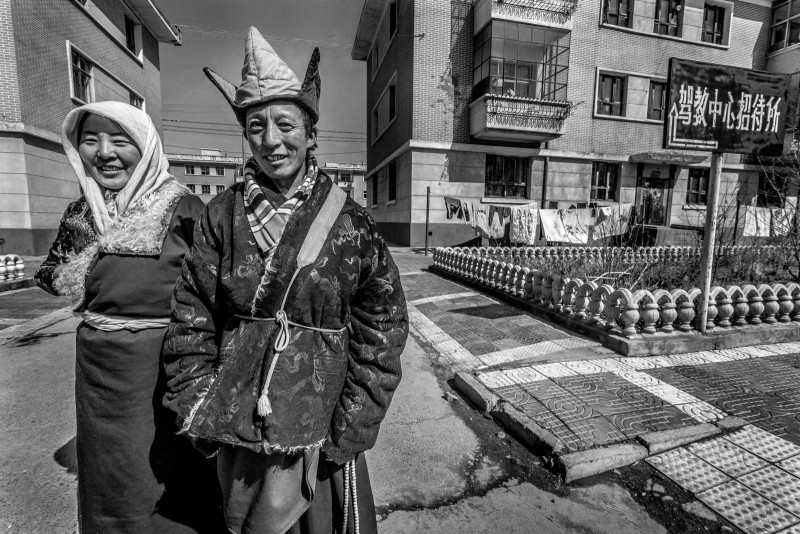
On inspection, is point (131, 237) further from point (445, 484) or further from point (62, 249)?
point (445, 484)

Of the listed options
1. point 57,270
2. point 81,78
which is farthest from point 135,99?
point 57,270

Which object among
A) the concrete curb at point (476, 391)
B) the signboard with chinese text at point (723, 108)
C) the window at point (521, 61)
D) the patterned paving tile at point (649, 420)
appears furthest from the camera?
the window at point (521, 61)

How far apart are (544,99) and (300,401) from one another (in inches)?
718

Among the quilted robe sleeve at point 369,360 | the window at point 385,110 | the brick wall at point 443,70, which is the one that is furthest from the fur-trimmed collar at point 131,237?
the window at point 385,110

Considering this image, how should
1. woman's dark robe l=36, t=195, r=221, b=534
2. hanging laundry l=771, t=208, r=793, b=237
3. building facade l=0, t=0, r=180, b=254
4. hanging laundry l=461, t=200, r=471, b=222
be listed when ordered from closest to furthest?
1. woman's dark robe l=36, t=195, r=221, b=534
2. hanging laundry l=771, t=208, r=793, b=237
3. building facade l=0, t=0, r=180, b=254
4. hanging laundry l=461, t=200, r=471, b=222

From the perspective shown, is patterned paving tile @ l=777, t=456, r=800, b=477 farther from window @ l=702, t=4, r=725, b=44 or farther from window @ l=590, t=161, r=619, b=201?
window @ l=702, t=4, r=725, b=44

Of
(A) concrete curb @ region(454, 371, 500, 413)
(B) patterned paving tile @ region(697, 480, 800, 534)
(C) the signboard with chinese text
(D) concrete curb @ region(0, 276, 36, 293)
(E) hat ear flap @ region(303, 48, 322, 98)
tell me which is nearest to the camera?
(E) hat ear flap @ region(303, 48, 322, 98)

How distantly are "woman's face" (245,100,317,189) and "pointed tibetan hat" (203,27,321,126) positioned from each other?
0.10ft

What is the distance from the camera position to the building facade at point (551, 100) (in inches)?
642

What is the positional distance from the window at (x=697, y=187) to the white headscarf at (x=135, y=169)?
24422 mm

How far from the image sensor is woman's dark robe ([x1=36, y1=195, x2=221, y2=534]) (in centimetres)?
162

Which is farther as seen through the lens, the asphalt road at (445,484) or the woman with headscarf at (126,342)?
the asphalt road at (445,484)

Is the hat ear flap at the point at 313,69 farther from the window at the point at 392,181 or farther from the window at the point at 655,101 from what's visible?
the window at the point at 655,101

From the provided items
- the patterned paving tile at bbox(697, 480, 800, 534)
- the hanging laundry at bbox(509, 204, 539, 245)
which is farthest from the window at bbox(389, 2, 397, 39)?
the patterned paving tile at bbox(697, 480, 800, 534)
